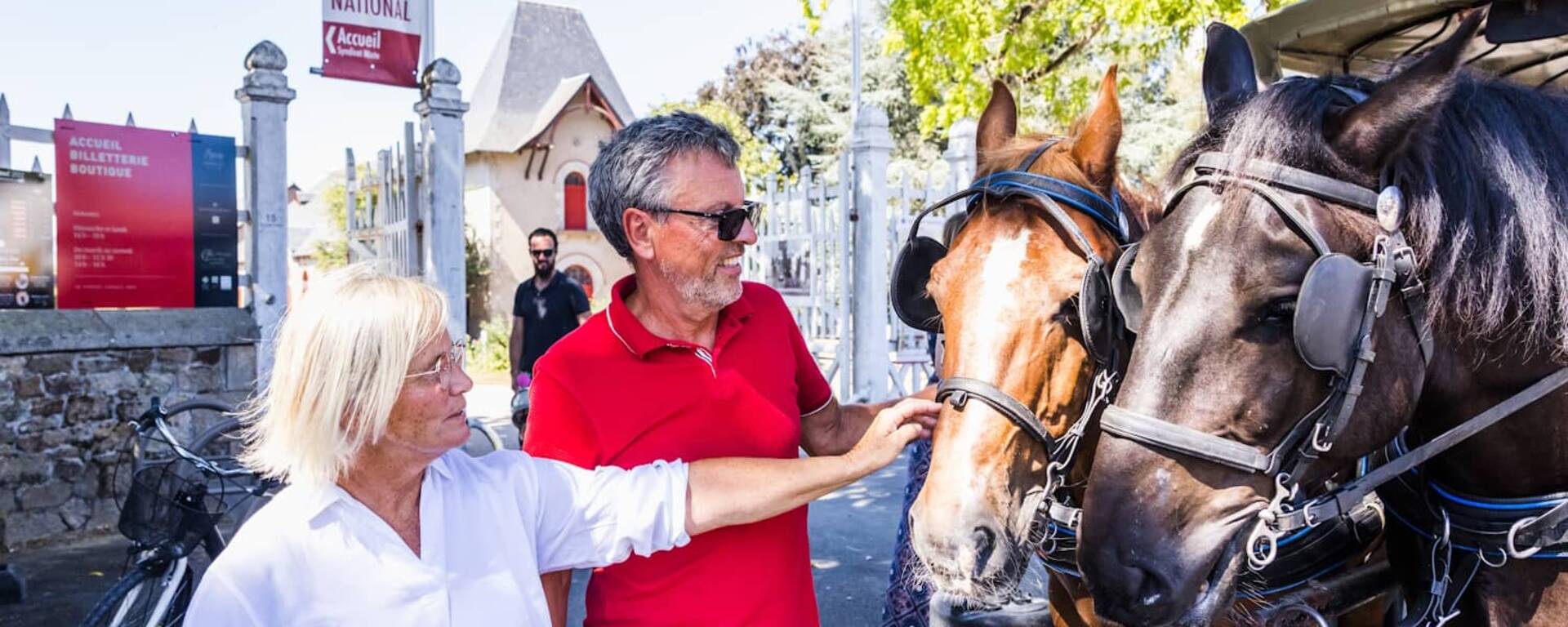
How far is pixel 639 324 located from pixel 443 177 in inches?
233

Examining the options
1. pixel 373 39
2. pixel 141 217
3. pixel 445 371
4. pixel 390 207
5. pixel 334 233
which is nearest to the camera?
pixel 445 371

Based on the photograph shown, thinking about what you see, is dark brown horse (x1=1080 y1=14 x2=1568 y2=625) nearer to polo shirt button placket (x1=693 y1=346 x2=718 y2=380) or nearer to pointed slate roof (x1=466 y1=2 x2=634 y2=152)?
polo shirt button placket (x1=693 y1=346 x2=718 y2=380)

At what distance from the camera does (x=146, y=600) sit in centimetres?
414

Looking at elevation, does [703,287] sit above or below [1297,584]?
above

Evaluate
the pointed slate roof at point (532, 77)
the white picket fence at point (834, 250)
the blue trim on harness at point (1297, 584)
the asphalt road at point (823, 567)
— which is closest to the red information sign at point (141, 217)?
the asphalt road at point (823, 567)

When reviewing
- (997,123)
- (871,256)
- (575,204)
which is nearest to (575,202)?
(575,204)

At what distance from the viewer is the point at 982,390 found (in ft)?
6.58

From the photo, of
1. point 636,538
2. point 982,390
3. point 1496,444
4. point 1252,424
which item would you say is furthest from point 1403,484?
point 636,538

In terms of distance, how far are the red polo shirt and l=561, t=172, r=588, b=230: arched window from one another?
25.6m

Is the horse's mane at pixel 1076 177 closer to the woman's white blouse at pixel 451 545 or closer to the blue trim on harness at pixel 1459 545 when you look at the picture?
the blue trim on harness at pixel 1459 545

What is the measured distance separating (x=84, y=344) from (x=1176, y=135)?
19.2 metres

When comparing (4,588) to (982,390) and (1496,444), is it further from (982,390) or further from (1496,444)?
(1496,444)

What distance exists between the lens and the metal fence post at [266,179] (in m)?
6.57

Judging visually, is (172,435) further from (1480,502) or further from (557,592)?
(1480,502)
